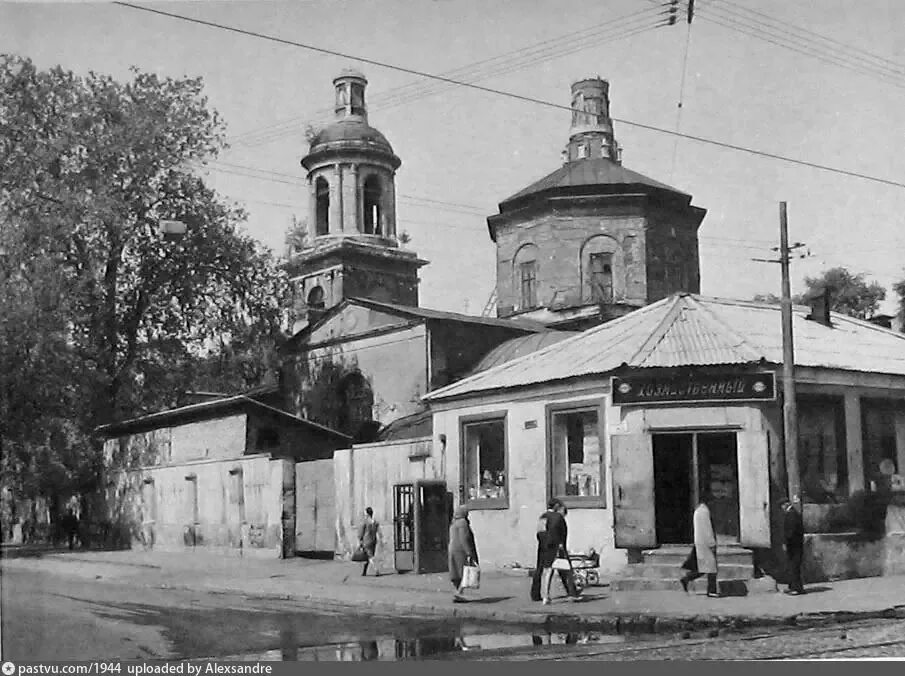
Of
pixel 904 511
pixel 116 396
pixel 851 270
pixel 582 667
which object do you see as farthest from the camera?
pixel 116 396

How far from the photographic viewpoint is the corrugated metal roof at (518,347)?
2703 centimetres

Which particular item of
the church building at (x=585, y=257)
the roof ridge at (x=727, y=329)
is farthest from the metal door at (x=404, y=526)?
the church building at (x=585, y=257)

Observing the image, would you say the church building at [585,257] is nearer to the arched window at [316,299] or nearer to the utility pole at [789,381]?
the arched window at [316,299]

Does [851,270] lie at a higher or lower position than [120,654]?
higher

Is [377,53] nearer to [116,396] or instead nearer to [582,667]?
[582,667]

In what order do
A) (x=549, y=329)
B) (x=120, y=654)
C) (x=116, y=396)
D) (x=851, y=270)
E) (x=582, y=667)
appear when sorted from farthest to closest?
(x=549, y=329) → (x=116, y=396) → (x=851, y=270) → (x=120, y=654) → (x=582, y=667)

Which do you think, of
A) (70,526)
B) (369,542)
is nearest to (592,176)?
(369,542)

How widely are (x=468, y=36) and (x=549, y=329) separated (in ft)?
50.8

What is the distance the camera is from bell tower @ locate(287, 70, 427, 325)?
75.8 feet

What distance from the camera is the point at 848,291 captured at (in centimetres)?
1822

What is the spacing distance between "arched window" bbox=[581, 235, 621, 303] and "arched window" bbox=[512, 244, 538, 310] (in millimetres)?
1179

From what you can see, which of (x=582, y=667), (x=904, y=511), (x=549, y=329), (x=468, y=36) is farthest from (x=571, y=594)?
(x=549, y=329)

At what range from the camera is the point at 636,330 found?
1789 cm

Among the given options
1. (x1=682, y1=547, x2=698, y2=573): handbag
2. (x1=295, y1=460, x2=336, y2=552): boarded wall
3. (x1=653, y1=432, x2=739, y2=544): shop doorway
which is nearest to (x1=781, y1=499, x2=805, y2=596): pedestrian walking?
(x1=653, y1=432, x2=739, y2=544): shop doorway
